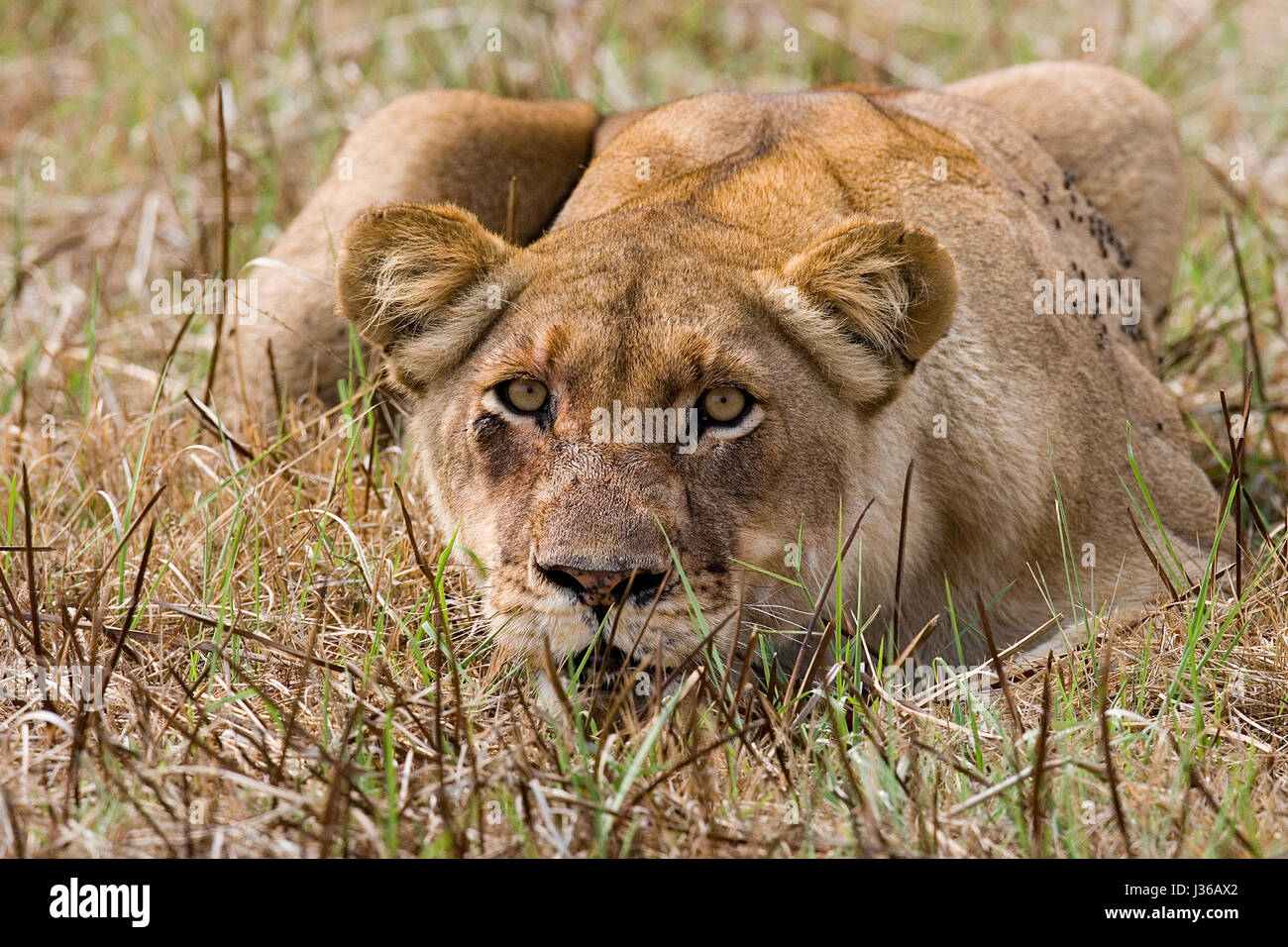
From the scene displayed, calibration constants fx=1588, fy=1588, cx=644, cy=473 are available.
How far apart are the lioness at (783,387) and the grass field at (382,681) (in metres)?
0.21

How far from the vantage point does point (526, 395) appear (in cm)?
353

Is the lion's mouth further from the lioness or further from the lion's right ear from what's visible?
the lion's right ear

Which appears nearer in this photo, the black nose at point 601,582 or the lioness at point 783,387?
the black nose at point 601,582

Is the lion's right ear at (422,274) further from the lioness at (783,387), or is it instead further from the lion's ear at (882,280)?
the lion's ear at (882,280)

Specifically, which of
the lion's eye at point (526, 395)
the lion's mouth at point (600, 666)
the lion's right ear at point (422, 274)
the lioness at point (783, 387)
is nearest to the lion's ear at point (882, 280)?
the lioness at point (783, 387)

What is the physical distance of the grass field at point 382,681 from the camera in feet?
9.53

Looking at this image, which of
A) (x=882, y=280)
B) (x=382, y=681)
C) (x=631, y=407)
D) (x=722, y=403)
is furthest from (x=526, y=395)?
(x=882, y=280)

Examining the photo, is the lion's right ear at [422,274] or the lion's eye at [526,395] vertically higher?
the lion's right ear at [422,274]

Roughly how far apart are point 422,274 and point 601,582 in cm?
101

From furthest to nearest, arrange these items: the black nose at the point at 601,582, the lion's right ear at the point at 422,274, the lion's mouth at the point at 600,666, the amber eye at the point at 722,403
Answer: the lion's right ear at the point at 422,274 < the amber eye at the point at 722,403 < the lion's mouth at the point at 600,666 < the black nose at the point at 601,582

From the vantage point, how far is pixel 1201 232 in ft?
23.2

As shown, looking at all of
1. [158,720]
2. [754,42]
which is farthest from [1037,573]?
[754,42]

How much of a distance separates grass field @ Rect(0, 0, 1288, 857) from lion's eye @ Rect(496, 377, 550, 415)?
1.29 ft

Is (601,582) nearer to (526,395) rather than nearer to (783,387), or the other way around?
(526,395)
